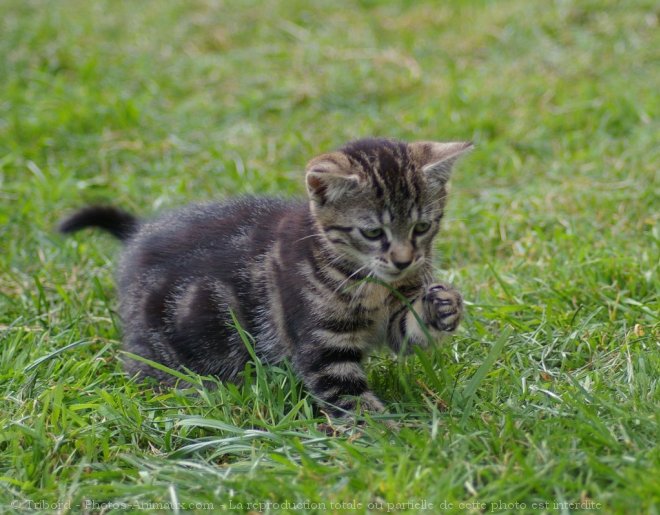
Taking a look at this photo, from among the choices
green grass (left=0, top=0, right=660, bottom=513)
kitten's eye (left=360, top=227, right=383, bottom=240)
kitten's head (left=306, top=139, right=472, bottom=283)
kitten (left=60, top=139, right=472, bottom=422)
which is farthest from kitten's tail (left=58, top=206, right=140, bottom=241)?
kitten's eye (left=360, top=227, right=383, bottom=240)

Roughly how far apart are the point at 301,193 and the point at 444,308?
95.1 inches

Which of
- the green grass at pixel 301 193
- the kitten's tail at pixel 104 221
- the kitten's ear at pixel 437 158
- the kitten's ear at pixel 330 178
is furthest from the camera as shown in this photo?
the kitten's tail at pixel 104 221

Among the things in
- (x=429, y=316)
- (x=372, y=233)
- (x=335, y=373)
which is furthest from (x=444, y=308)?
(x=335, y=373)

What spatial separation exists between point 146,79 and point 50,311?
12.4ft

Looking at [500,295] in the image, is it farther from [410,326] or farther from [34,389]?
[34,389]

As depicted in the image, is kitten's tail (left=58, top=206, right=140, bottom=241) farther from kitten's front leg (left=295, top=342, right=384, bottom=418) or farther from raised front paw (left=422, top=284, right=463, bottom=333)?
raised front paw (left=422, top=284, right=463, bottom=333)

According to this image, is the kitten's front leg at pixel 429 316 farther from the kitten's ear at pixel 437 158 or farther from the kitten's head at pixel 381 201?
the kitten's ear at pixel 437 158

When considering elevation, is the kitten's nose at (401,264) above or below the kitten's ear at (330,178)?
below

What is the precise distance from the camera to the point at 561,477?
2750 mm

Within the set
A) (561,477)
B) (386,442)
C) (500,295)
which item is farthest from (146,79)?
(561,477)

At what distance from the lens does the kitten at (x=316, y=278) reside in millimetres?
3570

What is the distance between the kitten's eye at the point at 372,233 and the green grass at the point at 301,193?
22.4 inches

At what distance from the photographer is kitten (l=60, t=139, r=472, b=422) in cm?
357

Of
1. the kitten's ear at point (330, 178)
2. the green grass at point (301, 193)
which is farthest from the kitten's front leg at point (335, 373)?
the kitten's ear at point (330, 178)
